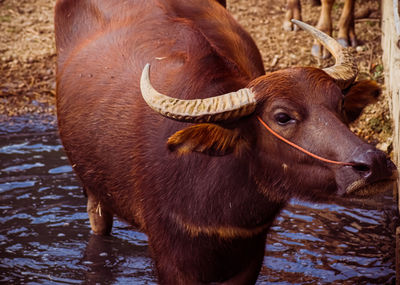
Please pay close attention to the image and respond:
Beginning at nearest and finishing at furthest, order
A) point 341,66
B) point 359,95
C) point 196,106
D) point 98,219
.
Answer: point 196,106
point 341,66
point 359,95
point 98,219

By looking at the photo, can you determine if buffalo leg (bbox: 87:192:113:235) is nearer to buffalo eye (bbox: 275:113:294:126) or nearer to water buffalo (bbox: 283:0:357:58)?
buffalo eye (bbox: 275:113:294:126)

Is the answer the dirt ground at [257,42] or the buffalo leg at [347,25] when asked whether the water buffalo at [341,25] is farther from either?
the dirt ground at [257,42]

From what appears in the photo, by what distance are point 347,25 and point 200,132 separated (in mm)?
5868

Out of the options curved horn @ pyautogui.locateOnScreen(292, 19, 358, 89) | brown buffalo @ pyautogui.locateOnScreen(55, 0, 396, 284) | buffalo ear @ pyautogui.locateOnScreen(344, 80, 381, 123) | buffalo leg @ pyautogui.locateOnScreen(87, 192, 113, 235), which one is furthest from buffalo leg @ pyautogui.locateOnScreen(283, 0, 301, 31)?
buffalo ear @ pyautogui.locateOnScreen(344, 80, 381, 123)

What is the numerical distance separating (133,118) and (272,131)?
1.00 metres

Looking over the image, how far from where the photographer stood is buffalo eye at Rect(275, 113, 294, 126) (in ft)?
11.4

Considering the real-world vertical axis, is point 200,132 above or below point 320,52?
above

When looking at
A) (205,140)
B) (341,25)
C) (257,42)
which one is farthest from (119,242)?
(341,25)

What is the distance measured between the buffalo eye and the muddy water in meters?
1.81

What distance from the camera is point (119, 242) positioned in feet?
18.8

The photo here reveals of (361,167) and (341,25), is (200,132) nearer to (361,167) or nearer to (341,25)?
(361,167)

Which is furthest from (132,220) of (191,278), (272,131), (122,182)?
(272,131)

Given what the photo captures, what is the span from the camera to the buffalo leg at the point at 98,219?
564 cm

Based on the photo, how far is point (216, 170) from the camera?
372 cm
